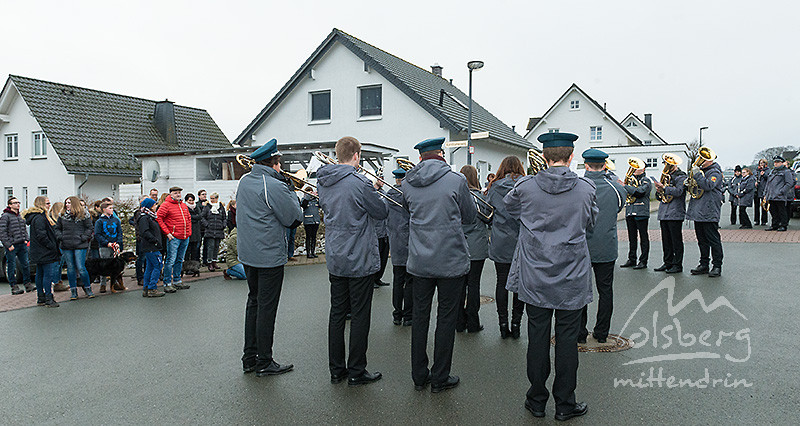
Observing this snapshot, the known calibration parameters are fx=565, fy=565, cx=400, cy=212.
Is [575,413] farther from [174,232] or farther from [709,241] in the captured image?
[174,232]

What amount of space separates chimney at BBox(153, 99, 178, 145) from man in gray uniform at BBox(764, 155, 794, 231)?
2755cm

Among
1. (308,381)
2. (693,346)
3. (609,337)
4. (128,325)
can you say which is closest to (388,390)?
(308,381)

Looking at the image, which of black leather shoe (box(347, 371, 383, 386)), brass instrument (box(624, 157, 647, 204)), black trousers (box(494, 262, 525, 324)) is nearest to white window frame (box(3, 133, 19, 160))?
brass instrument (box(624, 157, 647, 204))

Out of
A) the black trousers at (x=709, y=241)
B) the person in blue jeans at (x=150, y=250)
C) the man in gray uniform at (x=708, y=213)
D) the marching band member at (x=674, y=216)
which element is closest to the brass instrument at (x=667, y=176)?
the marching band member at (x=674, y=216)

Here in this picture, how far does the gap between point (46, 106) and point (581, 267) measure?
96.8ft

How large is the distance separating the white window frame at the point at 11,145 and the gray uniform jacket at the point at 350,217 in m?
29.6

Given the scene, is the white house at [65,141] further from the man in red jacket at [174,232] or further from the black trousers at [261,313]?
the black trousers at [261,313]

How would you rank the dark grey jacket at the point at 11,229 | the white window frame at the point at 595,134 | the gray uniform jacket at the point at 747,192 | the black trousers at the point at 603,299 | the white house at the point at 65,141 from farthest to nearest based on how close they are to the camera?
the white window frame at the point at 595,134, the white house at the point at 65,141, the gray uniform jacket at the point at 747,192, the dark grey jacket at the point at 11,229, the black trousers at the point at 603,299

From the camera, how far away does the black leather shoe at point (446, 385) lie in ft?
14.8

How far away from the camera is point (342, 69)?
24094 millimetres

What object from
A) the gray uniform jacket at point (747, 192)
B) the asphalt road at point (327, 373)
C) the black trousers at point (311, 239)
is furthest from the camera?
the gray uniform jacket at point (747, 192)

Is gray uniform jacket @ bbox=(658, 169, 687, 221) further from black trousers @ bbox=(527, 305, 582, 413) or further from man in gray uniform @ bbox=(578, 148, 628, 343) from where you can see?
black trousers @ bbox=(527, 305, 582, 413)

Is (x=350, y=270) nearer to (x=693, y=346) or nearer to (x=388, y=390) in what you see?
(x=388, y=390)

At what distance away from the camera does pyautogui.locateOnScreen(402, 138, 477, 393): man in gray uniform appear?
14.8ft
